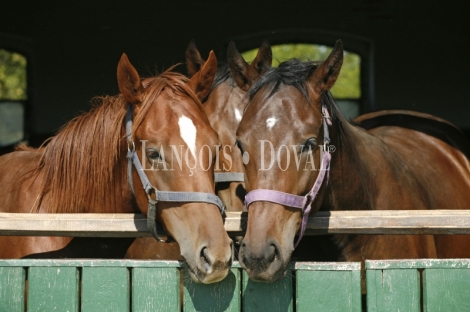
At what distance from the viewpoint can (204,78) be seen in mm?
2787

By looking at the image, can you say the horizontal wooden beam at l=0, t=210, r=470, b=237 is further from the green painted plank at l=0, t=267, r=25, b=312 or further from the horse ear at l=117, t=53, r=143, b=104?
the horse ear at l=117, t=53, r=143, b=104

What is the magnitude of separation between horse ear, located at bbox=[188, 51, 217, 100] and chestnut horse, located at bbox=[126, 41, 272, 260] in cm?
17

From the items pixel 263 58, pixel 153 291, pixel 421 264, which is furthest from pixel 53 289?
pixel 263 58

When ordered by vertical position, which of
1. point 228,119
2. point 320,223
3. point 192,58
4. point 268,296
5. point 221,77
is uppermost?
point 192,58

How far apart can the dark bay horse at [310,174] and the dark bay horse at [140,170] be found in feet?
0.51

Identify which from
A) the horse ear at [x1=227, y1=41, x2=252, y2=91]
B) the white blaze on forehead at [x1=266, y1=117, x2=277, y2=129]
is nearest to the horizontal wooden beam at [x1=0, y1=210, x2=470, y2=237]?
the white blaze on forehead at [x1=266, y1=117, x2=277, y2=129]

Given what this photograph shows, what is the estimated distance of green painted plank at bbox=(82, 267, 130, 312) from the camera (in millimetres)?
2180

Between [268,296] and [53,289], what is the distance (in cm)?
72

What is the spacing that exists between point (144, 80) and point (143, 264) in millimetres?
930

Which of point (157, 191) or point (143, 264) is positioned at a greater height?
point (157, 191)

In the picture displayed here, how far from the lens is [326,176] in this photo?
8.80ft

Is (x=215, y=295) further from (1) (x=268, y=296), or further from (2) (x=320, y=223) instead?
(2) (x=320, y=223)

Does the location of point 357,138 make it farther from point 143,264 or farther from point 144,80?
point 143,264

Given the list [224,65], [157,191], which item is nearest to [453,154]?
[224,65]
